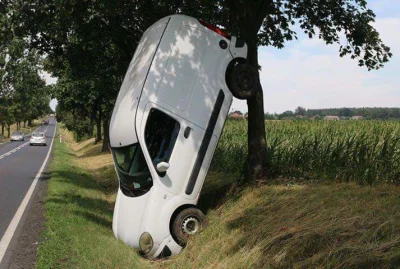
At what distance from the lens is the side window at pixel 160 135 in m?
7.13

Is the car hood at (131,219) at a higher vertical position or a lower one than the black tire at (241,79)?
lower

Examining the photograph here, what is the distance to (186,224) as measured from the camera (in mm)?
7145

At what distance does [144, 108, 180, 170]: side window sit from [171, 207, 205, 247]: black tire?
955 millimetres

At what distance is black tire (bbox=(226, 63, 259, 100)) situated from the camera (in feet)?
25.7

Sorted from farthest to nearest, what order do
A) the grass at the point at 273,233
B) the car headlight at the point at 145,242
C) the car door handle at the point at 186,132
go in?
the car door handle at the point at 186,132 < the car headlight at the point at 145,242 < the grass at the point at 273,233

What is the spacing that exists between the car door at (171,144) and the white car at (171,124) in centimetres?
2

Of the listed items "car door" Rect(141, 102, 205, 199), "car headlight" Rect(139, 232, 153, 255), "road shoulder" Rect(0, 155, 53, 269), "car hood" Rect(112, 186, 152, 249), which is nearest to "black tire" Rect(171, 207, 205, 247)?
"car door" Rect(141, 102, 205, 199)

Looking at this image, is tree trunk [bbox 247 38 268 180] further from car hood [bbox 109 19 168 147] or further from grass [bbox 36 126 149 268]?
grass [bbox 36 126 149 268]

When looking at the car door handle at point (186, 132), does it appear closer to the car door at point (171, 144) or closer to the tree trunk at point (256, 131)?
the car door at point (171, 144)

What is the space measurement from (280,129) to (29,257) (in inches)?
404

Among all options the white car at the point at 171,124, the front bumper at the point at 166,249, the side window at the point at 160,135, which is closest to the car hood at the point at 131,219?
the white car at the point at 171,124

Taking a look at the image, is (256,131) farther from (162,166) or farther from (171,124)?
(162,166)

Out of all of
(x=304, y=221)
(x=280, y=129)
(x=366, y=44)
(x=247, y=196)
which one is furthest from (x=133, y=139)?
(x=280, y=129)

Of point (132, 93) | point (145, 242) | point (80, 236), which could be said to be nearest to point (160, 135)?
point (132, 93)
